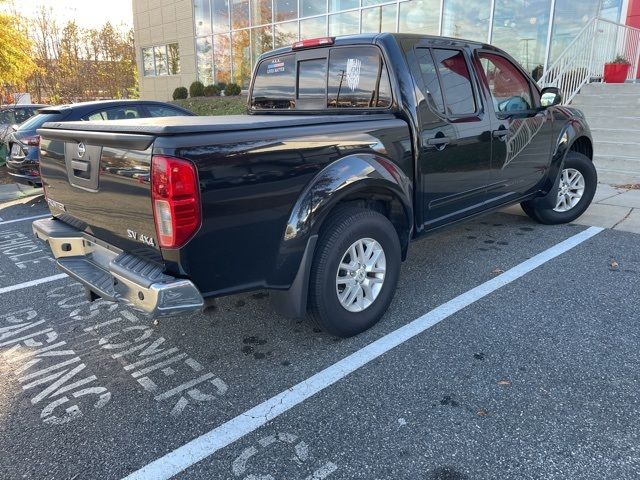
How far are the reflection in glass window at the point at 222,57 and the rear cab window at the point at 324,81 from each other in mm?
18026

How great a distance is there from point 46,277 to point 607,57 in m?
12.4

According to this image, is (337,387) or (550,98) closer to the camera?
(337,387)

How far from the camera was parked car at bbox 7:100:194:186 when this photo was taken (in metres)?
7.07

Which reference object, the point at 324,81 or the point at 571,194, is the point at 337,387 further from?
the point at 571,194

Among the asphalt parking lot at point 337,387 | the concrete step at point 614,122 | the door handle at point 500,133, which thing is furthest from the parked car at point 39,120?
the concrete step at point 614,122

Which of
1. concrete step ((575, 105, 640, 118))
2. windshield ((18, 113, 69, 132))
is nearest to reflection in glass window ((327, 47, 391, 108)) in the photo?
windshield ((18, 113, 69, 132))

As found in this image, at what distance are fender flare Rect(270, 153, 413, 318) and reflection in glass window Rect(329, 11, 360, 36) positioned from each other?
13432 millimetres

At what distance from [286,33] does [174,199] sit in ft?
56.8

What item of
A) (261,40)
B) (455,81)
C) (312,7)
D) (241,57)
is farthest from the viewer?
(241,57)

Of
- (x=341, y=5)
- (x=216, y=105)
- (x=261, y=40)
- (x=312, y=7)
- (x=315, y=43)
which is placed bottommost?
(x=216, y=105)

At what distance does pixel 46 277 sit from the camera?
14.6 ft

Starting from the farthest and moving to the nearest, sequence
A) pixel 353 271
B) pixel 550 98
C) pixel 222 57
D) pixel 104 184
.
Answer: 1. pixel 222 57
2. pixel 550 98
3. pixel 353 271
4. pixel 104 184

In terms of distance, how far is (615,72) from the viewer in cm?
1071

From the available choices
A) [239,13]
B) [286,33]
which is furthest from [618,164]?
[239,13]
